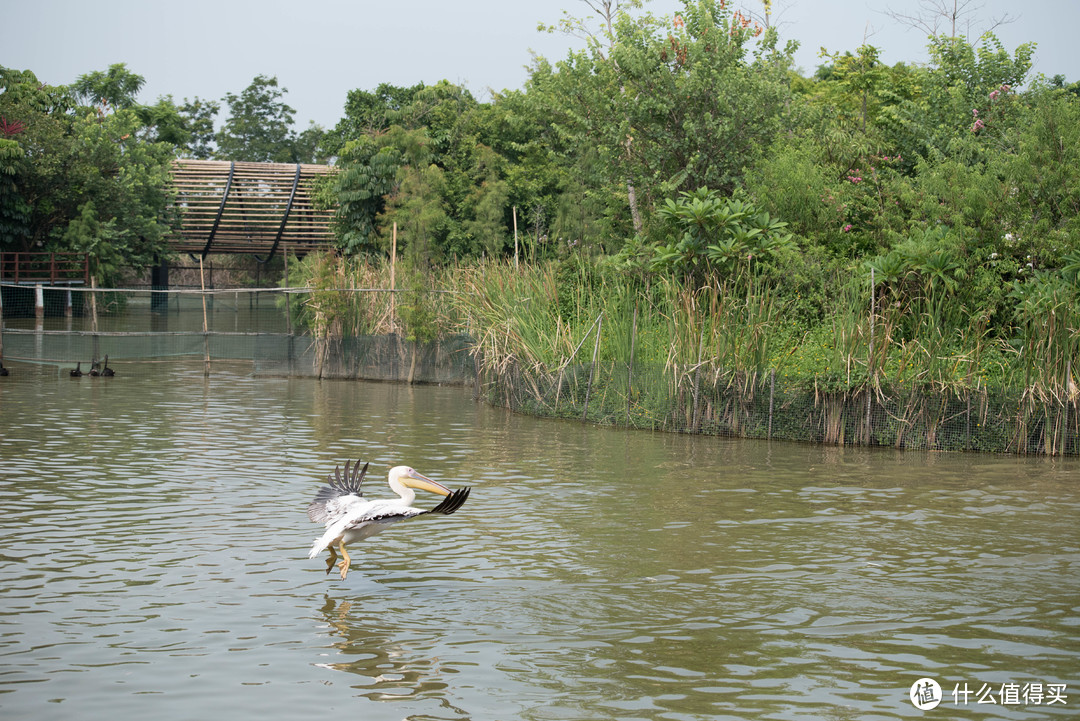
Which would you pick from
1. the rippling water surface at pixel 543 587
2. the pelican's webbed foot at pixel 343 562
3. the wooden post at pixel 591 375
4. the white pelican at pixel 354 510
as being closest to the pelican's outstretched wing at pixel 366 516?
the white pelican at pixel 354 510

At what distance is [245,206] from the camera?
2023 inches

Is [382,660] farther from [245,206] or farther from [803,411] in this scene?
[245,206]

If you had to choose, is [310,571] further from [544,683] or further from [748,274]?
[748,274]

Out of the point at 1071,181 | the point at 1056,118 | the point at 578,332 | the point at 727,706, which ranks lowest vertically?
the point at 727,706

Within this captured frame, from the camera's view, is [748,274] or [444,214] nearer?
[748,274]

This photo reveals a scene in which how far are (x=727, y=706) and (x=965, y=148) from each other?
16.6m

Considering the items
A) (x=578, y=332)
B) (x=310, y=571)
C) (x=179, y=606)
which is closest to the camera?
(x=179, y=606)

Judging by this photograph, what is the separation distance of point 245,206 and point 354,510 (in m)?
45.5

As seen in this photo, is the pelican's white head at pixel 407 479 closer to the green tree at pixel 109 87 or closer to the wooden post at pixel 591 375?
the wooden post at pixel 591 375

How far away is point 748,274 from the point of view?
17.2m

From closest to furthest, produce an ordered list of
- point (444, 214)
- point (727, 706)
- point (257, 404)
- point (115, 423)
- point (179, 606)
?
point (727, 706) → point (179, 606) → point (115, 423) → point (257, 404) → point (444, 214)

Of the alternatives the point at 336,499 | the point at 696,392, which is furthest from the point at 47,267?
the point at 336,499

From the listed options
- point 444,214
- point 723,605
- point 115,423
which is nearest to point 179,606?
point 723,605

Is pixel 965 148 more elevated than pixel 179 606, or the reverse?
pixel 965 148
